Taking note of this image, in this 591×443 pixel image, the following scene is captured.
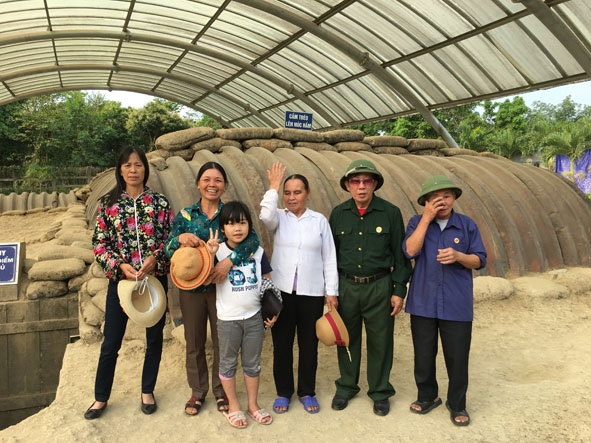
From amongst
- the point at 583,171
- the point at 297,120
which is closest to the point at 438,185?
the point at 297,120

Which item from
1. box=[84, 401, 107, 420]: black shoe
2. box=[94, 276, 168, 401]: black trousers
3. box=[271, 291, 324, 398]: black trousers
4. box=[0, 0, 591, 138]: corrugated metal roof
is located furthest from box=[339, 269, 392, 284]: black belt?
box=[0, 0, 591, 138]: corrugated metal roof

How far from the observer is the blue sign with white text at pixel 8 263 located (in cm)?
522

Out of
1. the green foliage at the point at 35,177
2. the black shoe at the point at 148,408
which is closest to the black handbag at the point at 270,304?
the black shoe at the point at 148,408

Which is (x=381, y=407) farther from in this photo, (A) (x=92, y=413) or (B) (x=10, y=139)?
(B) (x=10, y=139)

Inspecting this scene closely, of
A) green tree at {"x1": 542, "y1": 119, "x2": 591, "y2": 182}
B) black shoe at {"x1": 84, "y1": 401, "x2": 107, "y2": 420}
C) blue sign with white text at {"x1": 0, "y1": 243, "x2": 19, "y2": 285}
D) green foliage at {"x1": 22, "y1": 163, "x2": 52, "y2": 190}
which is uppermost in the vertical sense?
green tree at {"x1": 542, "y1": 119, "x2": 591, "y2": 182}

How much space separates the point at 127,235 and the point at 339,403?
196 centimetres

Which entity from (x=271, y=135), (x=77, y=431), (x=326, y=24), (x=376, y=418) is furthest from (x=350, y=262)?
(x=326, y=24)

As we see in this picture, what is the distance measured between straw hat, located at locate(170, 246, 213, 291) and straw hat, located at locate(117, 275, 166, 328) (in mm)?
307

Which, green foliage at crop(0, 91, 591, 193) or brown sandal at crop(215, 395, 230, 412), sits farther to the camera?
green foliage at crop(0, 91, 591, 193)

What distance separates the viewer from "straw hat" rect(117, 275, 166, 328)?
3283mm

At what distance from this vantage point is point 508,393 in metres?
3.88

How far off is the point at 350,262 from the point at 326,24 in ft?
39.9

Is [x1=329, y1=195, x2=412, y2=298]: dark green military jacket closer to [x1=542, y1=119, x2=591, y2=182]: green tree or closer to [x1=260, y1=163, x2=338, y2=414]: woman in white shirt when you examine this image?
[x1=260, y1=163, x2=338, y2=414]: woman in white shirt

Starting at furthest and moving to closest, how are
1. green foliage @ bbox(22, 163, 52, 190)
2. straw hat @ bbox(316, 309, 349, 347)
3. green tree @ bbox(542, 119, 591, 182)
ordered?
green tree @ bbox(542, 119, 591, 182)
green foliage @ bbox(22, 163, 52, 190)
straw hat @ bbox(316, 309, 349, 347)
